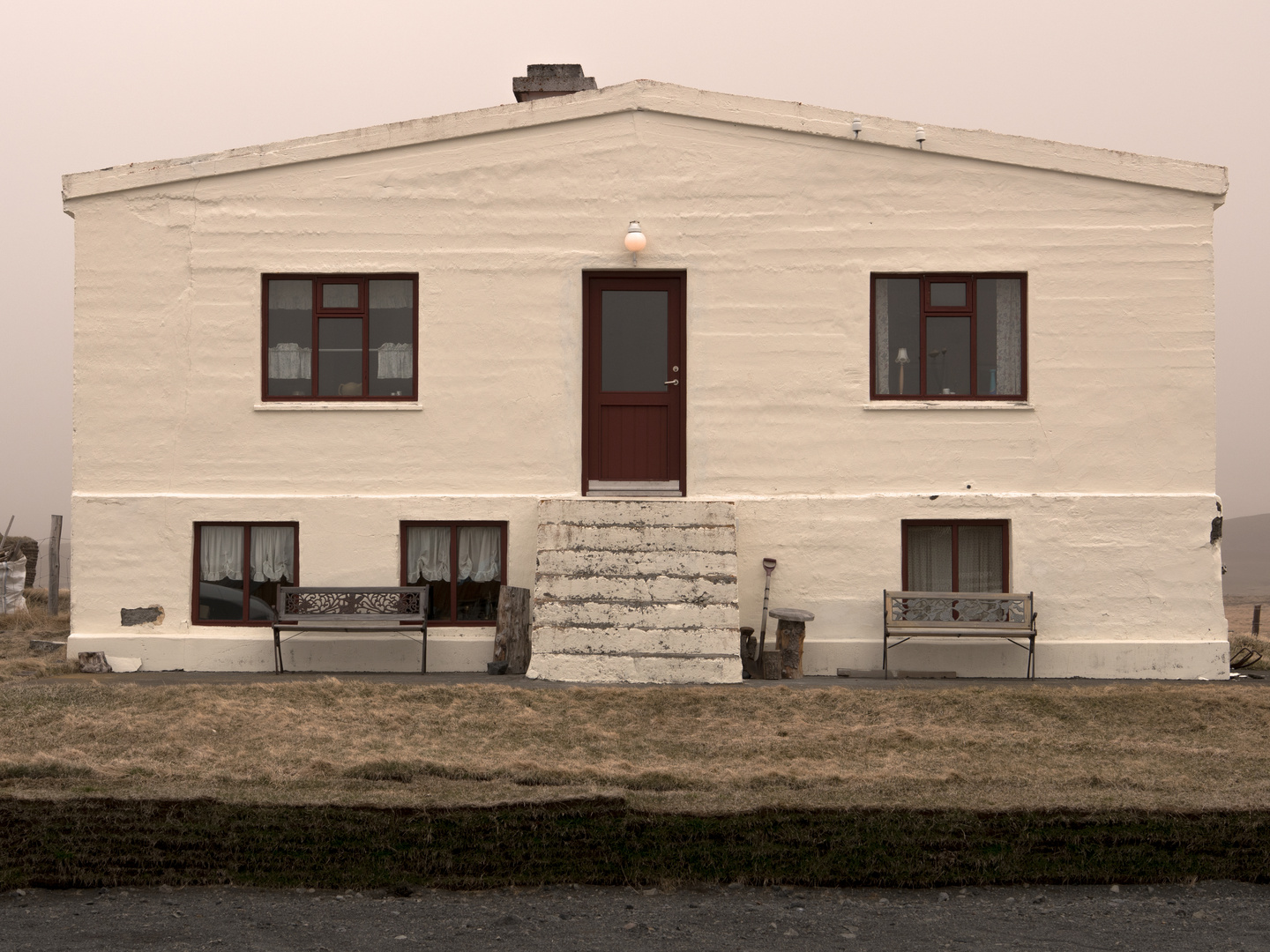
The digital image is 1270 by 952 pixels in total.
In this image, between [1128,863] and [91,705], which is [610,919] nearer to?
[1128,863]

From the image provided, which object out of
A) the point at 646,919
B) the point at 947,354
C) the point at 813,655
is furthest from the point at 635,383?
the point at 646,919

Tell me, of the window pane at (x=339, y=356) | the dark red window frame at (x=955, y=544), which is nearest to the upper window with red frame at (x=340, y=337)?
the window pane at (x=339, y=356)

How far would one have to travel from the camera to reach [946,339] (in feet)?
44.1

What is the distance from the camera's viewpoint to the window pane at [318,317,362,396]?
13.5 m

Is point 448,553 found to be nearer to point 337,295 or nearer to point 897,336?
point 337,295

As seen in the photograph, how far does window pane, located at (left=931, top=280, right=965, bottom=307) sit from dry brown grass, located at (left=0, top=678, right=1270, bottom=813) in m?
4.29

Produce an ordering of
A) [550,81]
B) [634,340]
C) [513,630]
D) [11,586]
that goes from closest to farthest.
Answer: [513,630] < [634,340] < [550,81] < [11,586]

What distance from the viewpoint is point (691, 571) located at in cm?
1244

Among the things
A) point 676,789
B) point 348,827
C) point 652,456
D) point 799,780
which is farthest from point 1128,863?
point 652,456

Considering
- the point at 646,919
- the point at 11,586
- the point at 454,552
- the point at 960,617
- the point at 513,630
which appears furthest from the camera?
the point at 11,586

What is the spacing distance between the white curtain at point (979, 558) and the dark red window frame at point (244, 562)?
7127 millimetres

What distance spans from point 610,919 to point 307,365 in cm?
Result: 911

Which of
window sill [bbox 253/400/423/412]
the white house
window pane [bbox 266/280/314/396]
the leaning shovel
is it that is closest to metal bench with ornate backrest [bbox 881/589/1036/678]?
the white house

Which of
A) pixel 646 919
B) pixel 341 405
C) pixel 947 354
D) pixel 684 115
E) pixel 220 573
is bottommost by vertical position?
pixel 646 919
